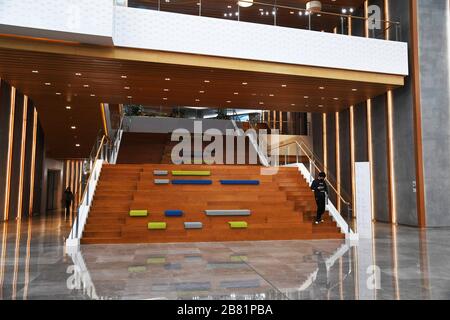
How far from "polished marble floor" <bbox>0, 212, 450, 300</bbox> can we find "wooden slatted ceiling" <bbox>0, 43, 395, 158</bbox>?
5185 millimetres

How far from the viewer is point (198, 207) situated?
34.4ft

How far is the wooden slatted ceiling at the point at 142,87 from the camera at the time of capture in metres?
11.3

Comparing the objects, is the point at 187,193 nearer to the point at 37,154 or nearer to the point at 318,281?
the point at 318,281

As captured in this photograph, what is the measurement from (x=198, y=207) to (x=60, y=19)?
5.87m

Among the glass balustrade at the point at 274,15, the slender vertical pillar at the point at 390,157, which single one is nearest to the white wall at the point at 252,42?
the glass balustrade at the point at 274,15

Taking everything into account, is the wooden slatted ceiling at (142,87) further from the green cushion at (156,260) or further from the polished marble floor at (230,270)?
the green cushion at (156,260)

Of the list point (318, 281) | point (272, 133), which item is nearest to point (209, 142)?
point (272, 133)

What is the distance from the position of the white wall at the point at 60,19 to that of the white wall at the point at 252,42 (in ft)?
2.36

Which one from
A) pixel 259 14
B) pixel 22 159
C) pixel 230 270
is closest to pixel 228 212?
pixel 230 270

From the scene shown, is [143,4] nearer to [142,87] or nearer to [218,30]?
[218,30]

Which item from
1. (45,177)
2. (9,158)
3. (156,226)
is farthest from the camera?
(45,177)

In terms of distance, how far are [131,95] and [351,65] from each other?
27.0 feet

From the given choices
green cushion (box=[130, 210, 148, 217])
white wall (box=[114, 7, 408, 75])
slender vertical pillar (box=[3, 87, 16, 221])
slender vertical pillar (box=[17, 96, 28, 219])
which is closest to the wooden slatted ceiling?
white wall (box=[114, 7, 408, 75])

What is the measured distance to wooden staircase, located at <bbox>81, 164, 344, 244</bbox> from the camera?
372 inches
